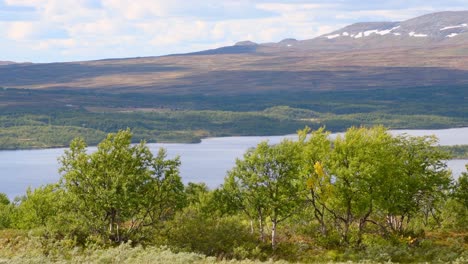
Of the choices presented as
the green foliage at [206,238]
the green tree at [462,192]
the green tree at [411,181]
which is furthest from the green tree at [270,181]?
the green tree at [462,192]

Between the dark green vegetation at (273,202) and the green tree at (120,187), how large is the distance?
0.07m

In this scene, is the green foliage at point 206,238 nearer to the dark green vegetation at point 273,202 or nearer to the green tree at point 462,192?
the dark green vegetation at point 273,202

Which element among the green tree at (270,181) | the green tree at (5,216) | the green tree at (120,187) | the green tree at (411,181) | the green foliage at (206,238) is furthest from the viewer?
the green tree at (5,216)

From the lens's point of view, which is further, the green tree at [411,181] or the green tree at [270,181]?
the green tree at [270,181]

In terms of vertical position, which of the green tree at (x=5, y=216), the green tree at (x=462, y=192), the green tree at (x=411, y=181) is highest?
the green tree at (x=411, y=181)

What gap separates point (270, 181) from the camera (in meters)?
50.8


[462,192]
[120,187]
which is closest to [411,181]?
[462,192]

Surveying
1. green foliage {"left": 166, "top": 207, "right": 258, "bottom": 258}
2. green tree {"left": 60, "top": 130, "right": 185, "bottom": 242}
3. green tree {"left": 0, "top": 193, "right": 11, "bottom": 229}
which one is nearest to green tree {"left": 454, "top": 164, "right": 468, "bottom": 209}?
green foliage {"left": 166, "top": 207, "right": 258, "bottom": 258}

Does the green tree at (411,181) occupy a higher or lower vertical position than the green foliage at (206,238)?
higher

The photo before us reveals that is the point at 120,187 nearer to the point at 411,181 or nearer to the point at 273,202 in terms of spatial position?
the point at 273,202

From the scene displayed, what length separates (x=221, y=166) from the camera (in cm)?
19412

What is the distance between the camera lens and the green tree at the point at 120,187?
148 ft

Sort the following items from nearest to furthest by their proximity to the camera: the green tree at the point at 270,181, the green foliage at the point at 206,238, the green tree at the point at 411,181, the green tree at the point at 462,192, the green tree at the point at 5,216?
the green foliage at the point at 206,238 < the green tree at the point at 411,181 < the green tree at the point at 270,181 < the green tree at the point at 462,192 < the green tree at the point at 5,216

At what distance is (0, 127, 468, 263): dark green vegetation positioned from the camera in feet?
148
